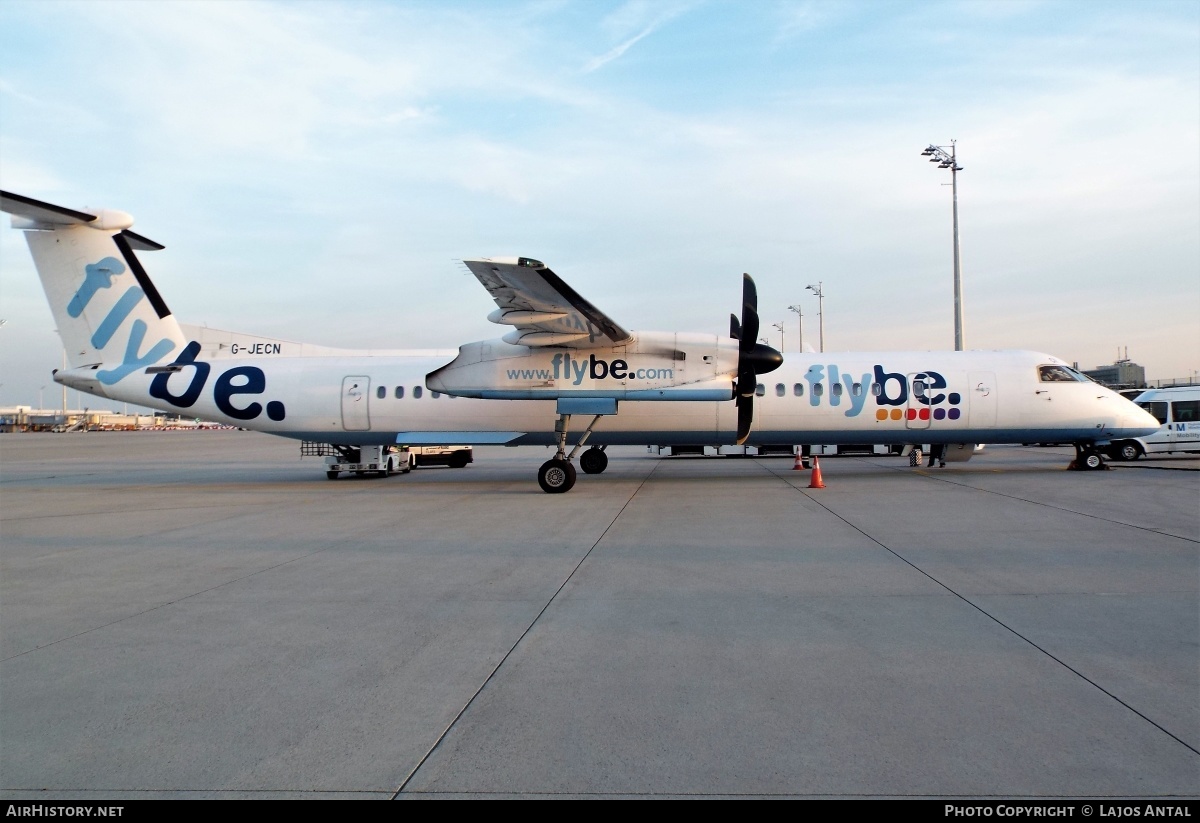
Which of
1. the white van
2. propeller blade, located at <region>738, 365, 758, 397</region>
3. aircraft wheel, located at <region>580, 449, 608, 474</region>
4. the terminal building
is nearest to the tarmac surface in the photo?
propeller blade, located at <region>738, 365, 758, 397</region>

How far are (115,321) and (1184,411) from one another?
106 ft

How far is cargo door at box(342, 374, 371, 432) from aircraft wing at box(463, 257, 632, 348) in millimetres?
4402

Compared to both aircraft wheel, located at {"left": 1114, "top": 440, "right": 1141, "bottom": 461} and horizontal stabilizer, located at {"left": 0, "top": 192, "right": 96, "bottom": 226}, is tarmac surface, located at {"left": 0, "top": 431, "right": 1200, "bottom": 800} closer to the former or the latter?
horizontal stabilizer, located at {"left": 0, "top": 192, "right": 96, "bottom": 226}

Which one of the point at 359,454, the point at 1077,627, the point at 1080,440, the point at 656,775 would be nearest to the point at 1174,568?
the point at 1077,627

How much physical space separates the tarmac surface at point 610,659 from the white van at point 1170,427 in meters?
13.2

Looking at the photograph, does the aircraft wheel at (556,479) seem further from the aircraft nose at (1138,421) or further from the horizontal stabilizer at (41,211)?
the aircraft nose at (1138,421)

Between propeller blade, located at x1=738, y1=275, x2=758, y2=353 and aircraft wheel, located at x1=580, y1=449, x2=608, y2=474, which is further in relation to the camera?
aircraft wheel, located at x1=580, y1=449, x2=608, y2=474

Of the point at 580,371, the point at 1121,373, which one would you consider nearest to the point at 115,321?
the point at 580,371

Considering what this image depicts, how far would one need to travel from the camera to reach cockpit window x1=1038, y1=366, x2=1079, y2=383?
18.1 metres

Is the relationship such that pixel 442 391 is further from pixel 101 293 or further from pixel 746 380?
pixel 101 293

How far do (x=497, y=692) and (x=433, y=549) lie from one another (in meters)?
4.91

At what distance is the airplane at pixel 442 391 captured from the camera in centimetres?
1697

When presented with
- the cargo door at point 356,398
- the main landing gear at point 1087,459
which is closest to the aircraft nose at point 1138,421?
the main landing gear at point 1087,459
